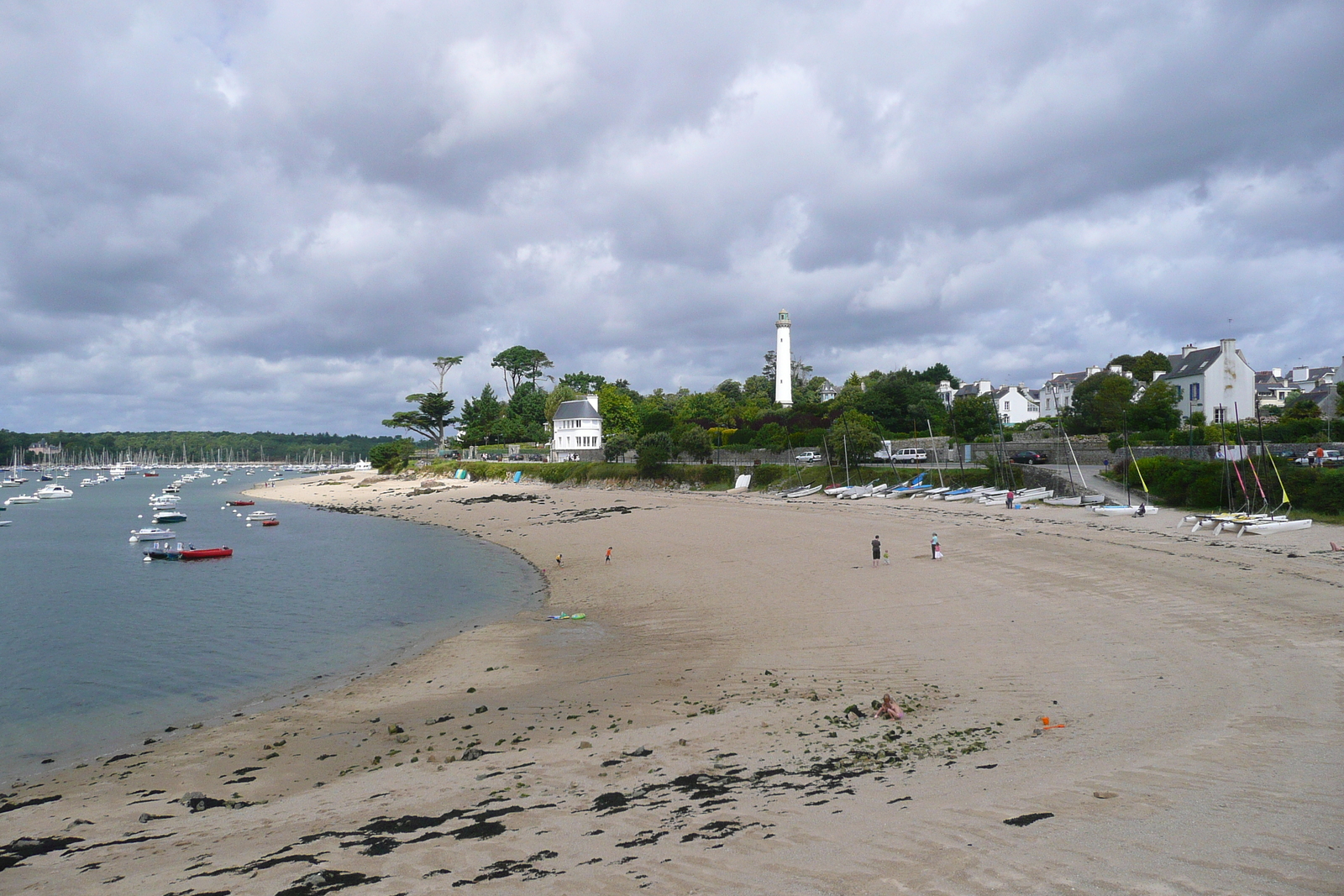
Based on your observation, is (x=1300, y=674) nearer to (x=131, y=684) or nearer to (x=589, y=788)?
(x=589, y=788)

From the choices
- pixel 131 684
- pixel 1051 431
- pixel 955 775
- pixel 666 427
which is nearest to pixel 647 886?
pixel 955 775

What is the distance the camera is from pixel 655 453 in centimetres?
6384

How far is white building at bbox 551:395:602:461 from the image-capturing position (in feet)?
273

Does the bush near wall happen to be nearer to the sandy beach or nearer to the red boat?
the sandy beach

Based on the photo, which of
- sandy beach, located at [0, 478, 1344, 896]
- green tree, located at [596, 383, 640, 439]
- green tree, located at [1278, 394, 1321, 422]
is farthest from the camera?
green tree, located at [596, 383, 640, 439]

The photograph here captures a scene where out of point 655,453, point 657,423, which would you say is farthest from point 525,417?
point 655,453

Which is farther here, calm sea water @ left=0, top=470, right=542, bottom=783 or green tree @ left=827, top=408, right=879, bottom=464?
green tree @ left=827, top=408, right=879, bottom=464

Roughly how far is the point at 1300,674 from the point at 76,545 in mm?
52630

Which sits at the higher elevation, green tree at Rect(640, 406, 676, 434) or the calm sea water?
green tree at Rect(640, 406, 676, 434)

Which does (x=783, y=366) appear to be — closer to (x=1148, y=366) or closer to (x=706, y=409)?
(x=706, y=409)

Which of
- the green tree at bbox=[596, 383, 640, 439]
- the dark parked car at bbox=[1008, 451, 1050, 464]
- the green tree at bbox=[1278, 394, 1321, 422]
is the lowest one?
the dark parked car at bbox=[1008, 451, 1050, 464]

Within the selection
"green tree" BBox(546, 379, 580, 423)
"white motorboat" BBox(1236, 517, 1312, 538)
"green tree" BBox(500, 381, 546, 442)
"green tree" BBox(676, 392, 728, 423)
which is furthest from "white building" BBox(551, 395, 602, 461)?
"white motorboat" BBox(1236, 517, 1312, 538)

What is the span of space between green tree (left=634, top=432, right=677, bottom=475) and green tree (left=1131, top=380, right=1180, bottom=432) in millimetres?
34760

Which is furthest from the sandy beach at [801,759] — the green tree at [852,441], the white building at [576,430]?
the white building at [576,430]
